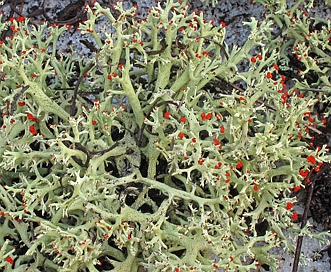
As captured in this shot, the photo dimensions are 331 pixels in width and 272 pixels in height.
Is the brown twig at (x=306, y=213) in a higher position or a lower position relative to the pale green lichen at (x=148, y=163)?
lower

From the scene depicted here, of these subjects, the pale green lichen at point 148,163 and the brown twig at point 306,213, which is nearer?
the pale green lichen at point 148,163

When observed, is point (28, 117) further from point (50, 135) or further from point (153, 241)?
point (153, 241)

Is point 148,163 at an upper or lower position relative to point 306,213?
upper

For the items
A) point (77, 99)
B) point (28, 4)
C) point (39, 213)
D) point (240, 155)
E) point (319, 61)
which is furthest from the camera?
point (28, 4)

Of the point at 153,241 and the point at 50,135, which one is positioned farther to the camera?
the point at 50,135

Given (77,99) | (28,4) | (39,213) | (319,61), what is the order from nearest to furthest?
1. (39,213)
2. (77,99)
3. (319,61)
4. (28,4)

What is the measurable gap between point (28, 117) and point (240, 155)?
0.79m

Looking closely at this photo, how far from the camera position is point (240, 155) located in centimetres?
Result: 183

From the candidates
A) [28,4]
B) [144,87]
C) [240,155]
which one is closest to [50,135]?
[144,87]

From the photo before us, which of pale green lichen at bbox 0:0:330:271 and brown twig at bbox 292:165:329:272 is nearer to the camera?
pale green lichen at bbox 0:0:330:271

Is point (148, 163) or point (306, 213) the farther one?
point (306, 213)

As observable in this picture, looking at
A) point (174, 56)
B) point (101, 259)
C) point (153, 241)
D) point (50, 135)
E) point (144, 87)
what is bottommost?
point (101, 259)

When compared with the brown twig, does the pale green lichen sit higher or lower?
higher

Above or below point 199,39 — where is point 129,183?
below
